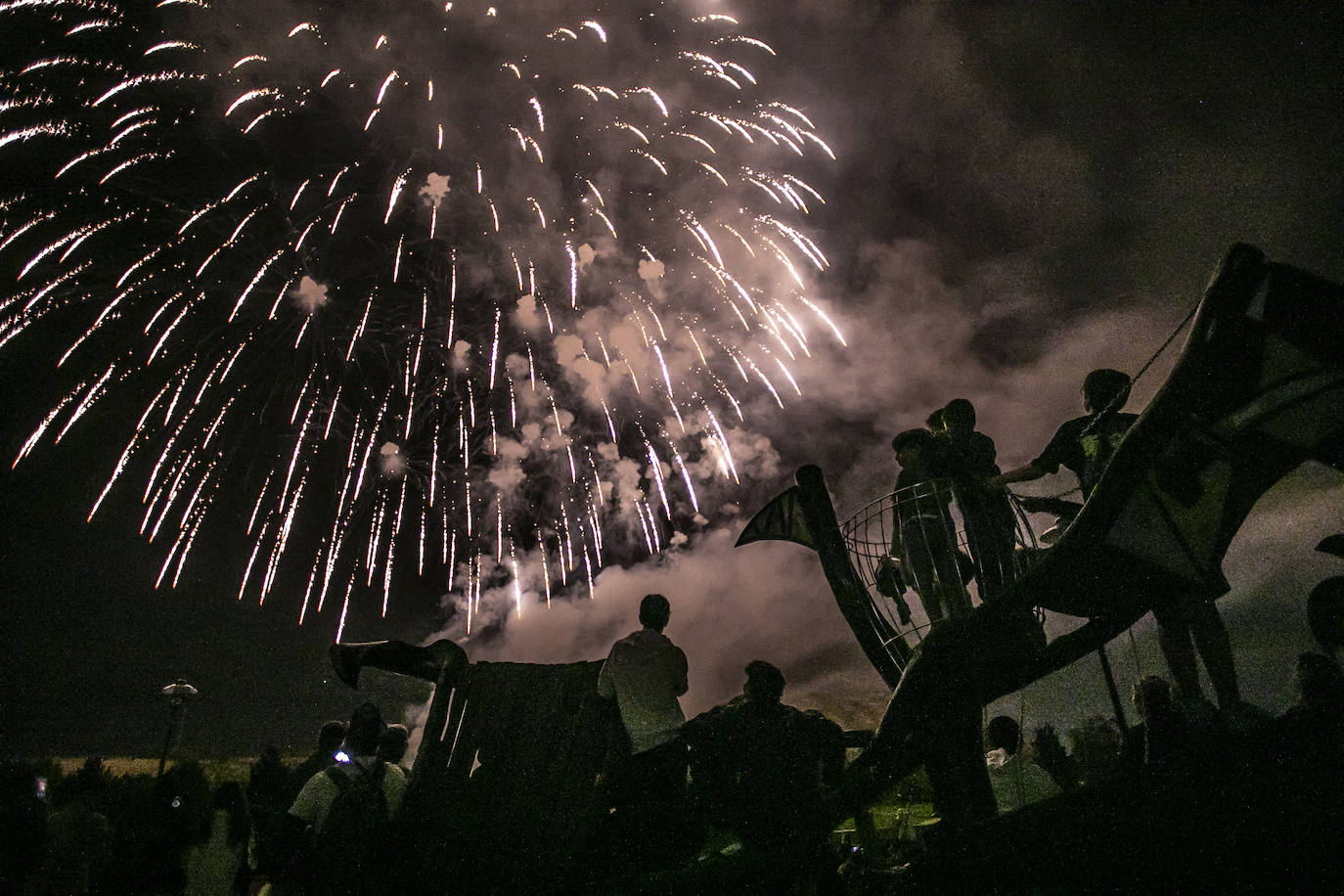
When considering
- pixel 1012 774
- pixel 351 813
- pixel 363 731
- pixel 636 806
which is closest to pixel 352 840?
pixel 351 813

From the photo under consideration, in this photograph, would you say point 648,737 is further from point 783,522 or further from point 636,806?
point 783,522

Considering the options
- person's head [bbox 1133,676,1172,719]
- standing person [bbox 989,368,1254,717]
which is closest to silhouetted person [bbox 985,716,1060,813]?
standing person [bbox 989,368,1254,717]

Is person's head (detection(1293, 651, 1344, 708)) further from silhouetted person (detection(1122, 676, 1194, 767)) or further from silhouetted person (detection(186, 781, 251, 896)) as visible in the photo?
silhouetted person (detection(186, 781, 251, 896))

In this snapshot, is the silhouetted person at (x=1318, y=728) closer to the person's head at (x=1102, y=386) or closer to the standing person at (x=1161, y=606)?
the standing person at (x=1161, y=606)

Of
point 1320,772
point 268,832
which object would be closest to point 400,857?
point 268,832

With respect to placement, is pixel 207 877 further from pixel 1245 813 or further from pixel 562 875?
pixel 1245 813

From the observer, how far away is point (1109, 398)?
464 centimetres

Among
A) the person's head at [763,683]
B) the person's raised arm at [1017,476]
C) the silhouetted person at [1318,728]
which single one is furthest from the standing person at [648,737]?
the silhouetted person at [1318,728]

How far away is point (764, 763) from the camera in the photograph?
4156 millimetres

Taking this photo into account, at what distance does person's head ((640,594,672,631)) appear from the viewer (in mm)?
5480

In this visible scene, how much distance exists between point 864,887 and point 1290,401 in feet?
11.2

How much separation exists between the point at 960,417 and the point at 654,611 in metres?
3.28

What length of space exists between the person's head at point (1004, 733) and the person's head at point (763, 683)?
286 centimetres

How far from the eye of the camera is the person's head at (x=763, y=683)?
4418mm
